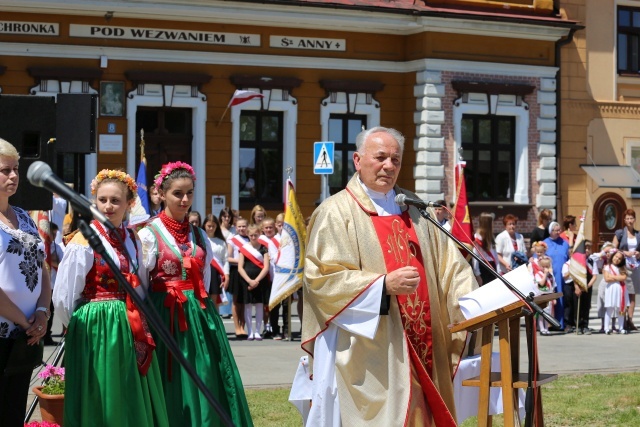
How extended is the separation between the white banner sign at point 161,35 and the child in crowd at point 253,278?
8505mm

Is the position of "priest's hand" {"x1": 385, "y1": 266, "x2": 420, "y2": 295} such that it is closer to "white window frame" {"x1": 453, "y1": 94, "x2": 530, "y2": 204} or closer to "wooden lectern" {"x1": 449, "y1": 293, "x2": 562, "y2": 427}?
"wooden lectern" {"x1": 449, "y1": 293, "x2": 562, "y2": 427}

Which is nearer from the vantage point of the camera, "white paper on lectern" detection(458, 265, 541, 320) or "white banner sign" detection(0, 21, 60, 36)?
"white paper on lectern" detection(458, 265, 541, 320)

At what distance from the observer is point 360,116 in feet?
87.3

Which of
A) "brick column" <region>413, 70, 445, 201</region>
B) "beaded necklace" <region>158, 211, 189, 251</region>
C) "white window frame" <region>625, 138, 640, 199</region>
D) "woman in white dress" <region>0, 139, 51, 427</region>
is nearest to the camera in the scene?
"woman in white dress" <region>0, 139, 51, 427</region>

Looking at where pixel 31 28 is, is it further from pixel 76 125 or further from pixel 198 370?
pixel 198 370

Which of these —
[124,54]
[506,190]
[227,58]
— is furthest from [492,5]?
[124,54]

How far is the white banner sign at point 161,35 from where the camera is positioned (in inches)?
929

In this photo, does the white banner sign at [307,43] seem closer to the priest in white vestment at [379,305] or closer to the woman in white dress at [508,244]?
the woman in white dress at [508,244]

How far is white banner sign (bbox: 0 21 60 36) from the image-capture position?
75.4 feet

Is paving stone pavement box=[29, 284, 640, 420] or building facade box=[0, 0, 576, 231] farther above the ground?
building facade box=[0, 0, 576, 231]

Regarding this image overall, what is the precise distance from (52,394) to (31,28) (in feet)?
53.7

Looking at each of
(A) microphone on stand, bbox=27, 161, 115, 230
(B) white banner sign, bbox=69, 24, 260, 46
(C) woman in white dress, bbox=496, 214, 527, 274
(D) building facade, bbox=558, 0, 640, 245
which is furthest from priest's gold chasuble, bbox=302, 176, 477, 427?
(D) building facade, bbox=558, 0, 640, 245

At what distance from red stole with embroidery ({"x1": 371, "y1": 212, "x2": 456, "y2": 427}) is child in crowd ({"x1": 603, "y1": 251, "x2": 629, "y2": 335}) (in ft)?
37.2

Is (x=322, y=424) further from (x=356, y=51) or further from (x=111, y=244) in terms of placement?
(x=356, y=51)
